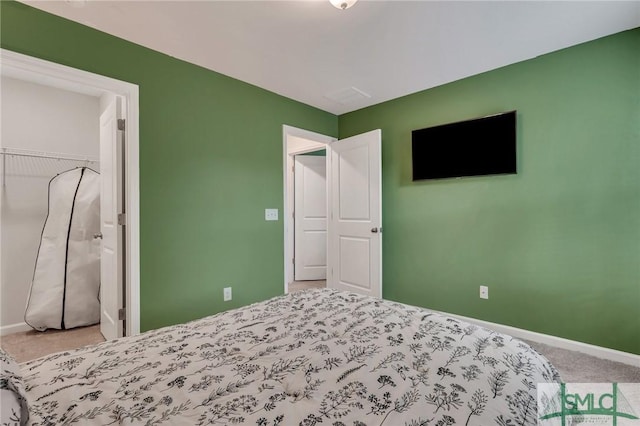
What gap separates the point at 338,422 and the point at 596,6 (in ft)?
9.15

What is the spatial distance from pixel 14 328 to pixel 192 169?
7.46 feet

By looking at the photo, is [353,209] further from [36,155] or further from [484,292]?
[36,155]

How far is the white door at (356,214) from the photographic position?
328cm

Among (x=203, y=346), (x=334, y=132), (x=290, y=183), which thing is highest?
(x=334, y=132)

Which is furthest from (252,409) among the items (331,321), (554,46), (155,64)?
(554,46)

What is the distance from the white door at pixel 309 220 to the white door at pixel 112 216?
109 inches

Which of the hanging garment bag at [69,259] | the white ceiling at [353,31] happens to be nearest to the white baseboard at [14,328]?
the hanging garment bag at [69,259]

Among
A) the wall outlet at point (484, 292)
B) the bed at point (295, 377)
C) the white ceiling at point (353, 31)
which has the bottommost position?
the wall outlet at point (484, 292)

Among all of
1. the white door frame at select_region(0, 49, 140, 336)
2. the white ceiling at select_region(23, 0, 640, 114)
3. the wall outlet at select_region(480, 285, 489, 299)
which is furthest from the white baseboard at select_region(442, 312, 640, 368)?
the white door frame at select_region(0, 49, 140, 336)

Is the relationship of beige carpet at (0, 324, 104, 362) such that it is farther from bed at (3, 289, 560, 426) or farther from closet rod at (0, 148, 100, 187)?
bed at (3, 289, 560, 426)

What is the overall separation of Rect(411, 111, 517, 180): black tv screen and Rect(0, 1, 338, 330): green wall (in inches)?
62.2

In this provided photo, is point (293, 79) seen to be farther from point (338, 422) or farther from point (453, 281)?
point (338, 422)

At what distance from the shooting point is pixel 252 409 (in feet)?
2.59

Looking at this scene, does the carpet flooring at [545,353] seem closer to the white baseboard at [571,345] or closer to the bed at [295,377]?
the white baseboard at [571,345]
